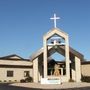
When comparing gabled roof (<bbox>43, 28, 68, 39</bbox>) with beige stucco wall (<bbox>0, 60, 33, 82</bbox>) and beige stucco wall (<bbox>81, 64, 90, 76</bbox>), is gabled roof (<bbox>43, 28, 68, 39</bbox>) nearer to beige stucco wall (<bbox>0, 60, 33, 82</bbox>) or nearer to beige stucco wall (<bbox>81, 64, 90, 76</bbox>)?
beige stucco wall (<bbox>0, 60, 33, 82</bbox>)

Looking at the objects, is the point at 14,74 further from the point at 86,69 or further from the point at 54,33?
the point at 86,69

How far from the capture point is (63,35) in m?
44.9

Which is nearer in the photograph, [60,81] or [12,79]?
[60,81]

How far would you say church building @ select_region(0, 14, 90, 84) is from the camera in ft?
146

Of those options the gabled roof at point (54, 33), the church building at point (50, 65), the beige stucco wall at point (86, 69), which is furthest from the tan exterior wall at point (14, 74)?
the gabled roof at point (54, 33)

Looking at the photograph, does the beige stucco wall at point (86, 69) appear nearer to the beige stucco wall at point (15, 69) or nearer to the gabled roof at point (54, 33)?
the beige stucco wall at point (15, 69)

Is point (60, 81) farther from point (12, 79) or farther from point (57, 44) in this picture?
point (12, 79)

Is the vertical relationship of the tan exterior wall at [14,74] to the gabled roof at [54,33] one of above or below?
below

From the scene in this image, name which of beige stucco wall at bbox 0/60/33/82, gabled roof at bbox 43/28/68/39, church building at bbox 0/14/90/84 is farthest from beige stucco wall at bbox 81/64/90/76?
gabled roof at bbox 43/28/68/39

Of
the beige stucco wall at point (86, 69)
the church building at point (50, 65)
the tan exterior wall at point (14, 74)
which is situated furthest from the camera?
the beige stucco wall at point (86, 69)

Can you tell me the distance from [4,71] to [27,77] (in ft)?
13.6

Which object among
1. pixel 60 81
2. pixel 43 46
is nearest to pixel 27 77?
pixel 43 46

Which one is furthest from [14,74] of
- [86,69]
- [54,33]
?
[86,69]

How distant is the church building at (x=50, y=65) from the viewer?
44400mm
